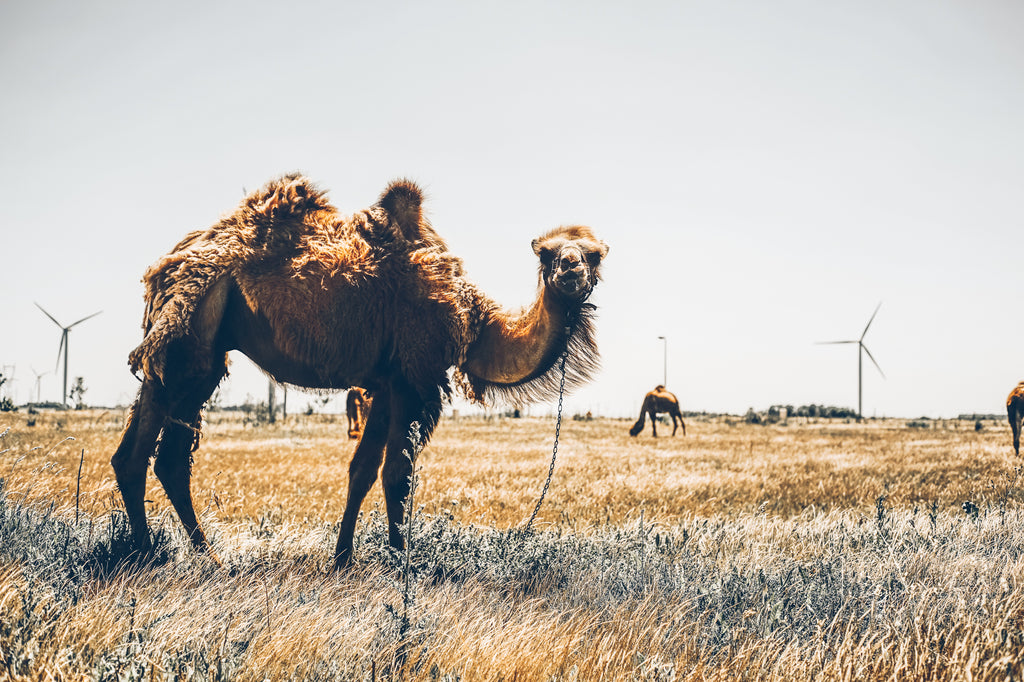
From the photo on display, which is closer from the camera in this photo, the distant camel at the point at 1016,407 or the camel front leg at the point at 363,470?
the camel front leg at the point at 363,470

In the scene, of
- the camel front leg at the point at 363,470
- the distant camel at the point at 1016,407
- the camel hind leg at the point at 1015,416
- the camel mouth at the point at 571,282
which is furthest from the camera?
the distant camel at the point at 1016,407

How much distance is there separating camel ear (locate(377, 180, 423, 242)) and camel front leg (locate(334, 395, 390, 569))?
136 cm

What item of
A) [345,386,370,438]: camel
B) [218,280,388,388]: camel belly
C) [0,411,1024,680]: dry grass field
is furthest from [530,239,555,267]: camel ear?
[0,411,1024,680]: dry grass field

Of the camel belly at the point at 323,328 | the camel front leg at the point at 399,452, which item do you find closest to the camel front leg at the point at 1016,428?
the camel front leg at the point at 399,452

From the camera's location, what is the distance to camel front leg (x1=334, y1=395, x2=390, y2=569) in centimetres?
516

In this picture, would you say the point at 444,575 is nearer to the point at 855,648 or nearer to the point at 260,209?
the point at 855,648

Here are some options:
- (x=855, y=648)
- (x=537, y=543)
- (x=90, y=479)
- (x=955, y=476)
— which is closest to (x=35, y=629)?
(x=537, y=543)

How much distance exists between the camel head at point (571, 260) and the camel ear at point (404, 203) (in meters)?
0.95

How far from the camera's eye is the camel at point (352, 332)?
5.27 metres

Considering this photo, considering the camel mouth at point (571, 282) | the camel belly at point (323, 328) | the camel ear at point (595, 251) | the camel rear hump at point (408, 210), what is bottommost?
the camel belly at point (323, 328)

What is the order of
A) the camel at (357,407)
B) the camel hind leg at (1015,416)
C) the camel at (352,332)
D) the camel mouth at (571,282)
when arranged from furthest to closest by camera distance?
the camel hind leg at (1015,416), the camel at (357,407), the camel at (352,332), the camel mouth at (571,282)

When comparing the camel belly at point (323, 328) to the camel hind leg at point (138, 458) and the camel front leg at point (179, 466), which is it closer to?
the camel hind leg at point (138, 458)

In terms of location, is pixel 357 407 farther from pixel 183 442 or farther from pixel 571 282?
pixel 571 282

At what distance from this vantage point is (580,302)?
519 cm
